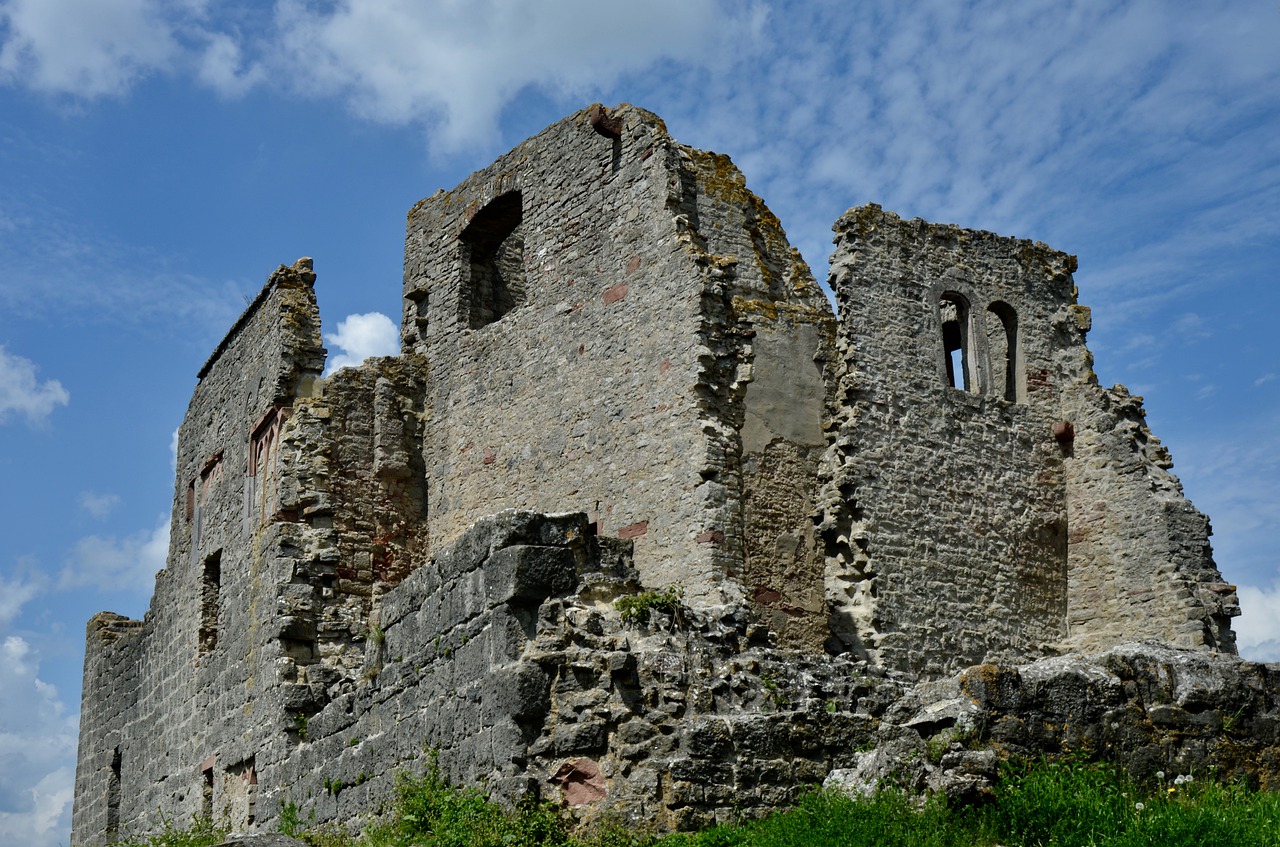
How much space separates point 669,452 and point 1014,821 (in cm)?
700

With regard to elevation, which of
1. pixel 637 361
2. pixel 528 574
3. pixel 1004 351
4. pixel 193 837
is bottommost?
pixel 193 837

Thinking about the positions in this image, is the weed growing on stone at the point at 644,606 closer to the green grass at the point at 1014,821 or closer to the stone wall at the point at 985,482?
the green grass at the point at 1014,821

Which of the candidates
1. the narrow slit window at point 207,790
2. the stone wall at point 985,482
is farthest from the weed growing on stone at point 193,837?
the stone wall at point 985,482

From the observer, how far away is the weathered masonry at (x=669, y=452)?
13.6 metres

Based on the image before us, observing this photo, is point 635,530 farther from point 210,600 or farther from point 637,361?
point 210,600

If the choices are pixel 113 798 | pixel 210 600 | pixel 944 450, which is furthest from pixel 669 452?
pixel 113 798

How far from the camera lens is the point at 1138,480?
15.4 meters

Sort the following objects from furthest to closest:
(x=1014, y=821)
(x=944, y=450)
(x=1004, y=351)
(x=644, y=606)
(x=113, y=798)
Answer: (x=113, y=798) < (x=1004, y=351) < (x=944, y=450) < (x=644, y=606) < (x=1014, y=821)

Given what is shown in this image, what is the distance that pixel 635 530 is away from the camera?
13.7 metres

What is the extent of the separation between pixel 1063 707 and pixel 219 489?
1202 cm

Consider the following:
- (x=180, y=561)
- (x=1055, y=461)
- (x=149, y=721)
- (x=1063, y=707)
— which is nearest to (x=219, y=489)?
(x=180, y=561)

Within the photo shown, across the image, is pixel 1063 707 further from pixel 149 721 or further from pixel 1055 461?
pixel 149 721

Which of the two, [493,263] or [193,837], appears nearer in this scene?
[193,837]

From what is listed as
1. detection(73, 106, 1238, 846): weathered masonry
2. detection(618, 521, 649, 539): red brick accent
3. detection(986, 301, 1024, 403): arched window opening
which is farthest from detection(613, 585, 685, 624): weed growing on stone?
detection(986, 301, 1024, 403): arched window opening
